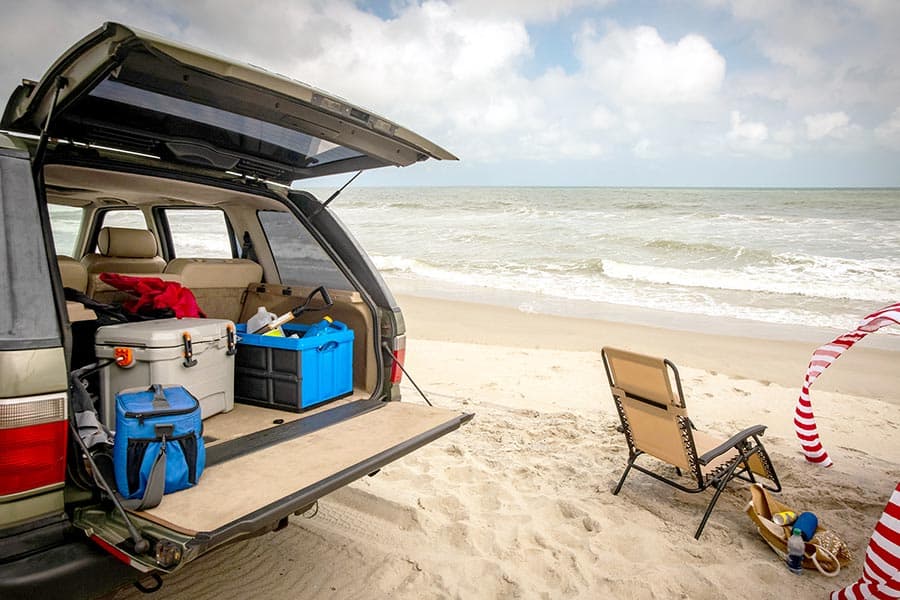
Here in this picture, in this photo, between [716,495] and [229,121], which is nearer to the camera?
[229,121]

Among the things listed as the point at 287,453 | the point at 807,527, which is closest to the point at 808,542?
the point at 807,527

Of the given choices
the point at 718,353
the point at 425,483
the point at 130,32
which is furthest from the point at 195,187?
the point at 718,353

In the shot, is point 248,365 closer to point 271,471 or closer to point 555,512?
point 271,471

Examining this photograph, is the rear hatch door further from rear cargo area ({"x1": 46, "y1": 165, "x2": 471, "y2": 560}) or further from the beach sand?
the beach sand

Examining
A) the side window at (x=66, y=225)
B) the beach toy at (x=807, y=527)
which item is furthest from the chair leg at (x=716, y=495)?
the side window at (x=66, y=225)

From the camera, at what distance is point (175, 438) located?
2033mm

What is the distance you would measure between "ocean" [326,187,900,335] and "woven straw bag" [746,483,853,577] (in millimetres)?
7175

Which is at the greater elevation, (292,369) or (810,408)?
(292,369)

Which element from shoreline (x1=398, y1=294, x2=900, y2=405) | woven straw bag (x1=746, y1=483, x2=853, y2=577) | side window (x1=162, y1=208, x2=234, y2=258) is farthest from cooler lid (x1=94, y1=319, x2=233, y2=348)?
shoreline (x1=398, y1=294, x2=900, y2=405)

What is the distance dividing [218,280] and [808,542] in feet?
12.3

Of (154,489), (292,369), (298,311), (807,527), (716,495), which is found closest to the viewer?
(154,489)

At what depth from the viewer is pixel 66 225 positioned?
4.71 meters

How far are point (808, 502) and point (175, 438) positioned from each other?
3.83 metres

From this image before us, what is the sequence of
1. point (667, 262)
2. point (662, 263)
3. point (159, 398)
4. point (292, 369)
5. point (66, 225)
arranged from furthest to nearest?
point (667, 262), point (662, 263), point (66, 225), point (292, 369), point (159, 398)
